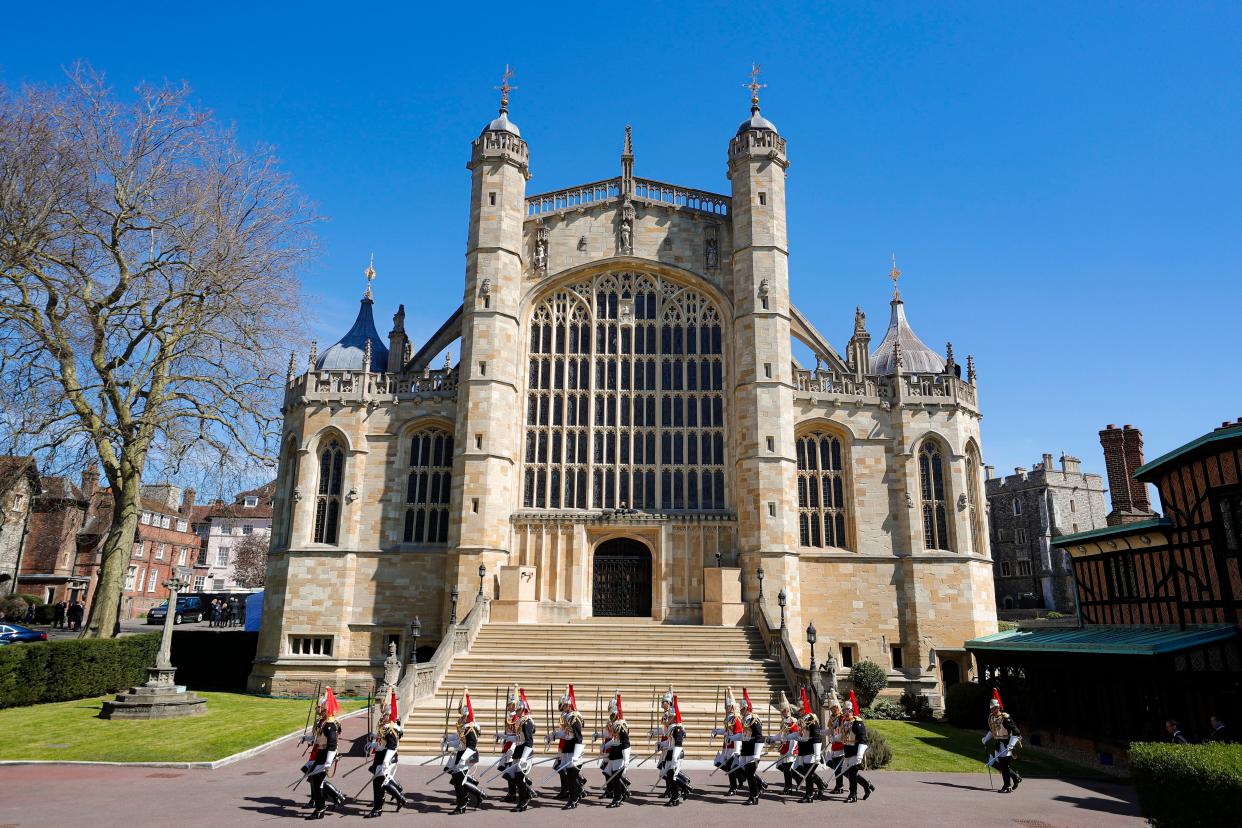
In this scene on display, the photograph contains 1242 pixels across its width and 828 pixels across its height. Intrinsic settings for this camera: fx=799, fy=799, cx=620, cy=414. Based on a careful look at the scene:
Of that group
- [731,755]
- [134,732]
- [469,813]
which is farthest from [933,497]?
[134,732]

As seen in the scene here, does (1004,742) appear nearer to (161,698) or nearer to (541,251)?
(161,698)

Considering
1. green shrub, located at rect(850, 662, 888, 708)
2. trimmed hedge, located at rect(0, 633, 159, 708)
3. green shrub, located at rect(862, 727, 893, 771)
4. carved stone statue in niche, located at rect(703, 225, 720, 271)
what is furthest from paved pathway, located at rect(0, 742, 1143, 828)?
carved stone statue in niche, located at rect(703, 225, 720, 271)

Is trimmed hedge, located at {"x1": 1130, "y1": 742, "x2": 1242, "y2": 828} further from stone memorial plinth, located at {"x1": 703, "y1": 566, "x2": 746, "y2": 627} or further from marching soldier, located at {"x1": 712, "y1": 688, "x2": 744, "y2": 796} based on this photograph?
stone memorial plinth, located at {"x1": 703, "y1": 566, "x2": 746, "y2": 627}

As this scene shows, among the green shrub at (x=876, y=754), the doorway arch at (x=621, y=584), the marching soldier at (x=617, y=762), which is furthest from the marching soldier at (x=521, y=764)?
the doorway arch at (x=621, y=584)

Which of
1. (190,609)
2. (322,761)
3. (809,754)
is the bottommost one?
(809,754)

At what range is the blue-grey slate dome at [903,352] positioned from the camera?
1369 inches

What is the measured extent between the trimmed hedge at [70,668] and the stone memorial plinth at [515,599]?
11.6 metres

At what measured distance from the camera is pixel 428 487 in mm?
30828

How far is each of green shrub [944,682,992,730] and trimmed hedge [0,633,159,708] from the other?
26172mm

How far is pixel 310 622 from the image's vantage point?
95.7 feet

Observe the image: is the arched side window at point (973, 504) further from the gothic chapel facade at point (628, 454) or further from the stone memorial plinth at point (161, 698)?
the stone memorial plinth at point (161, 698)

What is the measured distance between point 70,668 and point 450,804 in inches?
633

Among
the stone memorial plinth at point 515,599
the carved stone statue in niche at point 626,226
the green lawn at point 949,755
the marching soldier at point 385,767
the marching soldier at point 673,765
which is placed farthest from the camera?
the carved stone statue in niche at point 626,226

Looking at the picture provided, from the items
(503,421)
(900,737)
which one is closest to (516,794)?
(900,737)
